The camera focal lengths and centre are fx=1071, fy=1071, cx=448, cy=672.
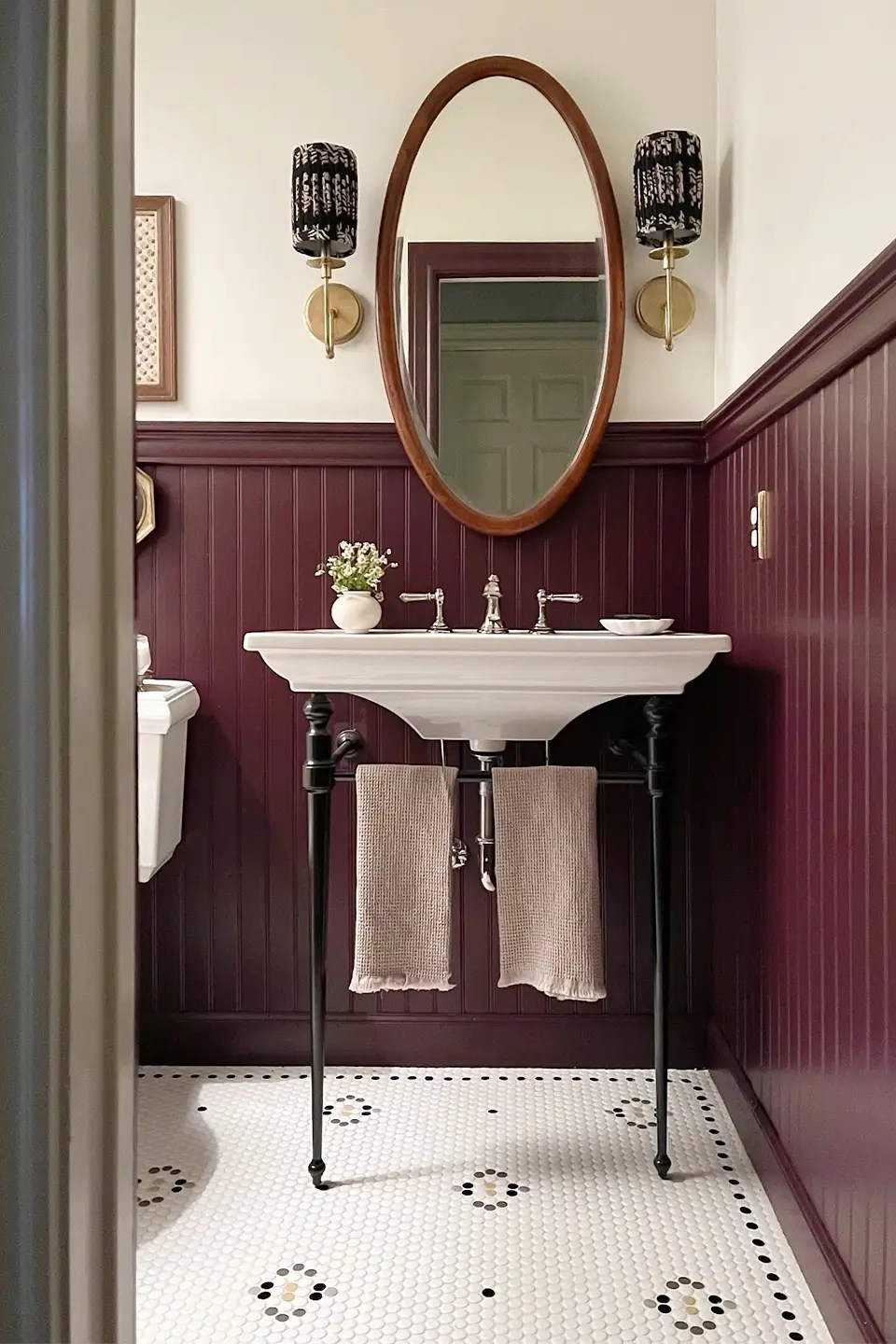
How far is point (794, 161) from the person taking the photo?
5.37ft

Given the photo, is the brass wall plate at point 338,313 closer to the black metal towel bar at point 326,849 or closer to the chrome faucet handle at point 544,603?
the chrome faucet handle at point 544,603

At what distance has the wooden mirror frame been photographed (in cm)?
220

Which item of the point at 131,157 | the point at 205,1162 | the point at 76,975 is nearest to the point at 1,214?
the point at 131,157

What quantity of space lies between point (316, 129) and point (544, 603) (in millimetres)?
1108

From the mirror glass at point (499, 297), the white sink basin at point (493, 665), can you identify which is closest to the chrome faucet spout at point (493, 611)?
the mirror glass at point (499, 297)

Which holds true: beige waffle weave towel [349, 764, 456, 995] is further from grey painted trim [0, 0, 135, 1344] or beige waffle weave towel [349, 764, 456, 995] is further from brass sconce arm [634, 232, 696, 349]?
grey painted trim [0, 0, 135, 1344]

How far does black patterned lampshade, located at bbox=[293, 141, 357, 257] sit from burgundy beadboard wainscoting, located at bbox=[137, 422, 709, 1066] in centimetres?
38

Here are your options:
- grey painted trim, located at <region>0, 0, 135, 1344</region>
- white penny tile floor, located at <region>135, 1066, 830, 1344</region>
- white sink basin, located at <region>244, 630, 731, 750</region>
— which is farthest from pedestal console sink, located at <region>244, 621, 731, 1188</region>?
grey painted trim, located at <region>0, 0, 135, 1344</region>

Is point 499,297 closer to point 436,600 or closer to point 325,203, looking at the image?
point 325,203

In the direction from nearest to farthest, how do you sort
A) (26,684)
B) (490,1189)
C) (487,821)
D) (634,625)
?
(26,684), (490,1189), (634,625), (487,821)

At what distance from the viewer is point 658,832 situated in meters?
1.87

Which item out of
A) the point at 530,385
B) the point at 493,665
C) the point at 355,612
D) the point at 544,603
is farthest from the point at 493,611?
the point at 530,385

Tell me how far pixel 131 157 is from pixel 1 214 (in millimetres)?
111

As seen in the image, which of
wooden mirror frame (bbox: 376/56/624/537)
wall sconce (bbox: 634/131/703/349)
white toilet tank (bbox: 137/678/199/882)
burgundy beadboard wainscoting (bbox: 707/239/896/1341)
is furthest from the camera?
wooden mirror frame (bbox: 376/56/624/537)
